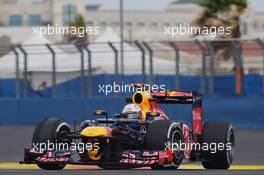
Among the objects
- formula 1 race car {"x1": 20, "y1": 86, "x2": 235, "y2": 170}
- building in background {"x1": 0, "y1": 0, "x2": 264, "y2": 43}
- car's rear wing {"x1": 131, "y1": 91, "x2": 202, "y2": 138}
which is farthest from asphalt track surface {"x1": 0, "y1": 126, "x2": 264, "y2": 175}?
building in background {"x1": 0, "y1": 0, "x2": 264, "y2": 43}

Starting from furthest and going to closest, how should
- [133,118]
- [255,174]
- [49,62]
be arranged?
1. [49,62]
2. [133,118]
3. [255,174]

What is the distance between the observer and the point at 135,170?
57.5 feet

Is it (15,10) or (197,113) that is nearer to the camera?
(197,113)

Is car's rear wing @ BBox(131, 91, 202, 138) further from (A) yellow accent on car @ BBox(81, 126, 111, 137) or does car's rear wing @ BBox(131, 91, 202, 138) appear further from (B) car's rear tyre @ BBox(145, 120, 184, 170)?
(A) yellow accent on car @ BBox(81, 126, 111, 137)

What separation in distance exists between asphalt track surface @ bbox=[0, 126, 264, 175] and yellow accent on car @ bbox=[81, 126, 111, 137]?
1.81ft

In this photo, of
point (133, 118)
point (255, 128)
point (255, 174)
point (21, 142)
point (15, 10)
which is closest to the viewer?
point (255, 174)

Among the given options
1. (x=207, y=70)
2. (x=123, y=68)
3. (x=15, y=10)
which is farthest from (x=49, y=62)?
(x=15, y=10)

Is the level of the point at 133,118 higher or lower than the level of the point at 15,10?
lower

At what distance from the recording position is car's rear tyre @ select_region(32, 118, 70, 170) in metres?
17.4

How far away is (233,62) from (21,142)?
27.3 feet

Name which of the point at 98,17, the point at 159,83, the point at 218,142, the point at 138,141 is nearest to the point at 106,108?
the point at 159,83

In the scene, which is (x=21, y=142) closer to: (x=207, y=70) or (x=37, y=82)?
(x=207, y=70)

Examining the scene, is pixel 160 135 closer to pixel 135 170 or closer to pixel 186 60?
pixel 135 170

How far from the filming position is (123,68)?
34.0 m
